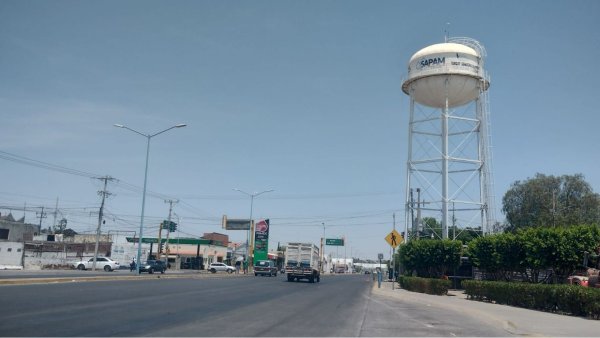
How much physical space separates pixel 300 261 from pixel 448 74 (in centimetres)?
2024

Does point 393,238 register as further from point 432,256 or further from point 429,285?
point 432,256

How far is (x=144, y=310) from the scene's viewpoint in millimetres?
15391

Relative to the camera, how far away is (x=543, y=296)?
19.9 meters

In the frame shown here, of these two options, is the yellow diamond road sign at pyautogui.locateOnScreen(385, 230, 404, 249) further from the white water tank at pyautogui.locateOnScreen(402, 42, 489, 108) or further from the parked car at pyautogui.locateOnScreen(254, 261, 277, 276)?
the parked car at pyautogui.locateOnScreen(254, 261, 277, 276)

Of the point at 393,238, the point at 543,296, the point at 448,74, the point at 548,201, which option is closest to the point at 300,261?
the point at 393,238

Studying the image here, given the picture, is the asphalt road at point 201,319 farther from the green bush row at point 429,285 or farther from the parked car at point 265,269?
the parked car at point 265,269

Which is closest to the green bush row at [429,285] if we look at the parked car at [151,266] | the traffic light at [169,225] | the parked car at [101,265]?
the parked car at [151,266]

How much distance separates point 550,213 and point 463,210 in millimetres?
39145

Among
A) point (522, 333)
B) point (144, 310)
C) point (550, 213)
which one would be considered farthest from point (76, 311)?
point (550, 213)

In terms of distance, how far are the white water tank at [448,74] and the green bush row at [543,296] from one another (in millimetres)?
18533

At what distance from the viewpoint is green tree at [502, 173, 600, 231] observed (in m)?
70.8

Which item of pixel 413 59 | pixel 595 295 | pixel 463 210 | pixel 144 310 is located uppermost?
pixel 413 59

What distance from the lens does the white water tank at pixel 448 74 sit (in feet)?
130

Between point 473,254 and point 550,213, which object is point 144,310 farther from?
point 550,213
